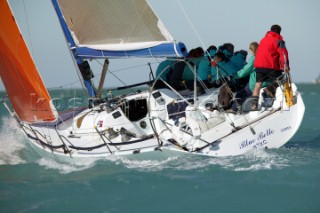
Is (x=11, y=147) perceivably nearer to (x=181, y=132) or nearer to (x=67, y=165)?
(x=67, y=165)

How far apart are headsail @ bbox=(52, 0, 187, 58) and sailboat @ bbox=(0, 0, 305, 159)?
17 millimetres

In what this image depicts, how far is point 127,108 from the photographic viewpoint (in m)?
10.3

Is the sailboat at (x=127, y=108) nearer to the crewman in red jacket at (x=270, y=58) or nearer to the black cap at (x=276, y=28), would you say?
the crewman in red jacket at (x=270, y=58)

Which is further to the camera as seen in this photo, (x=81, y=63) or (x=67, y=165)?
(x=81, y=63)

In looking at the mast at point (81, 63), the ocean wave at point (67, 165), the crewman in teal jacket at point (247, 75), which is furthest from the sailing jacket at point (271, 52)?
the mast at point (81, 63)

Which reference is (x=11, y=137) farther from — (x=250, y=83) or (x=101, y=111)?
(x=250, y=83)

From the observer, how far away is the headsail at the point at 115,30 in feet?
31.3


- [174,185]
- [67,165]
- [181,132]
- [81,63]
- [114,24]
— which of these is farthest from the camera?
[81,63]

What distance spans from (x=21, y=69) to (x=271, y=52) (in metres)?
5.40

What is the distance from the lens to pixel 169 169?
28.8ft

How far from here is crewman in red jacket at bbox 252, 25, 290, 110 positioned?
30.3ft

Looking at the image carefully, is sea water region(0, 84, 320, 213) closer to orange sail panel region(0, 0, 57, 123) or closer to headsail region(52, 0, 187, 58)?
orange sail panel region(0, 0, 57, 123)

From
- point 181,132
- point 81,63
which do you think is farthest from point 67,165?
point 81,63

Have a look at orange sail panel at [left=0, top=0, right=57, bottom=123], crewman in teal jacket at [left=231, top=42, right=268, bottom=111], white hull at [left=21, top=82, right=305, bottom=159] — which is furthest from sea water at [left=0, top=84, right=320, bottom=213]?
orange sail panel at [left=0, top=0, right=57, bottom=123]
